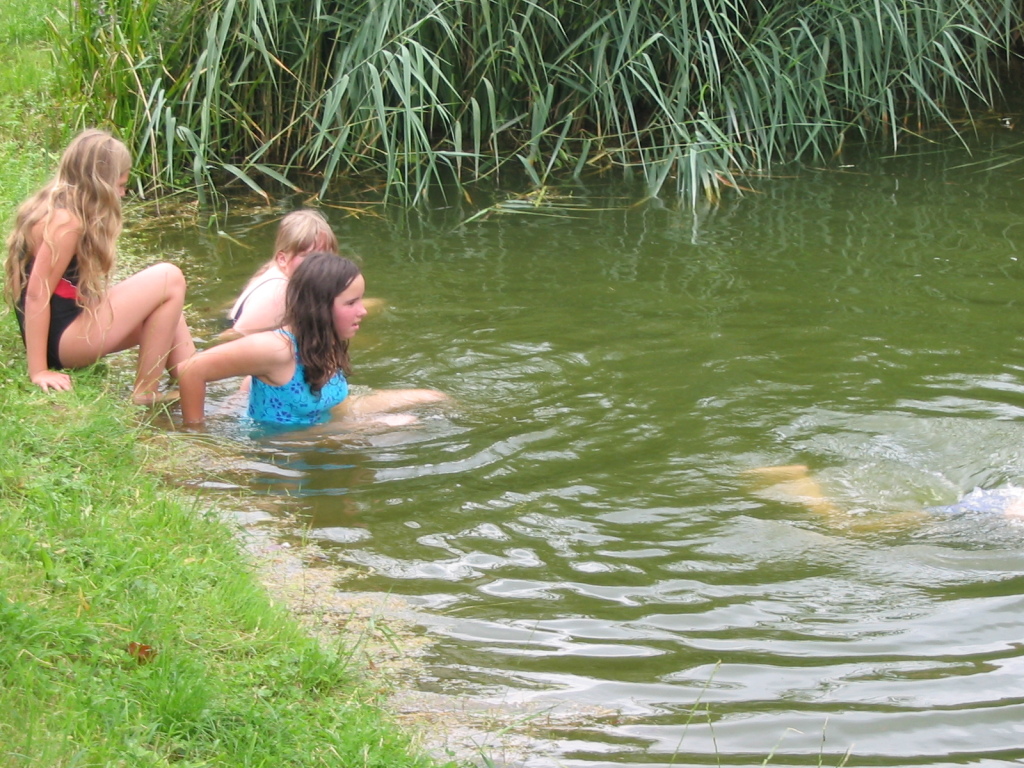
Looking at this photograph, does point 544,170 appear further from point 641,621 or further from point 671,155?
point 641,621

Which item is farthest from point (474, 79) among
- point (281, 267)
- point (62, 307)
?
point (62, 307)

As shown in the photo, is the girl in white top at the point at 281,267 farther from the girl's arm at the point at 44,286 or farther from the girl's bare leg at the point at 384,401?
the girl's arm at the point at 44,286

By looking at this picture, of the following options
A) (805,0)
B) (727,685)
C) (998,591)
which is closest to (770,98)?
(805,0)

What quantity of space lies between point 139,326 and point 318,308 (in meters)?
0.75

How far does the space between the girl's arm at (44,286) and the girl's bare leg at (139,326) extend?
7.4 inches

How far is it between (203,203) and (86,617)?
5.74 meters

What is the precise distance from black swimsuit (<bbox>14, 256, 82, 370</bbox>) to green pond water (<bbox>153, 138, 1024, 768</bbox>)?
2.57ft

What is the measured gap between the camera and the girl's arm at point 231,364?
497 cm

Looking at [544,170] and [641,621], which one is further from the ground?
[544,170]

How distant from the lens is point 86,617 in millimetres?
3000

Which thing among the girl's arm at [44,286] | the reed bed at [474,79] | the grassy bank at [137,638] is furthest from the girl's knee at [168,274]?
the reed bed at [474,79]

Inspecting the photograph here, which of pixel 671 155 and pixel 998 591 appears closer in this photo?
pixel 998 591

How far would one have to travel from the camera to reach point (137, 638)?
2.95 meters

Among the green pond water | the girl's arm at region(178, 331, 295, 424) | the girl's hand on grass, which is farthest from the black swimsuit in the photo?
the green pond water
